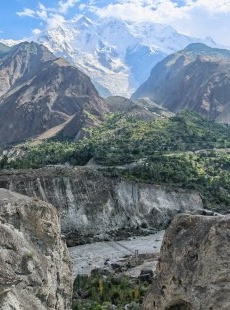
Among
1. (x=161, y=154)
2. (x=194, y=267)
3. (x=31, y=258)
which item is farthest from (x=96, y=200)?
(x=194, y=267)

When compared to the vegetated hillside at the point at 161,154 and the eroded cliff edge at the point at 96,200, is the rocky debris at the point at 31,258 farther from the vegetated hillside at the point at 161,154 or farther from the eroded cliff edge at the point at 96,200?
the vegetated hillside at the point at 161,154

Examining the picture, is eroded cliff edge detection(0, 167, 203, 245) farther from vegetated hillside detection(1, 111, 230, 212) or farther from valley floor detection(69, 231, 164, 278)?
vegetated hillside detection(1, 111, 230, 212)

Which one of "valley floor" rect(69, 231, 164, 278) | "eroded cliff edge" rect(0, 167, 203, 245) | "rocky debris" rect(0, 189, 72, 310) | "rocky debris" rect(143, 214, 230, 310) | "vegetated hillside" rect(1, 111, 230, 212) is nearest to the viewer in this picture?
"rocky debris" rect(143, 214, 230, 310)

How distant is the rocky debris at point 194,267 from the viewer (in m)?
15.3

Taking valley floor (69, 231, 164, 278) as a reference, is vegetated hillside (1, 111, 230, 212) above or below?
above

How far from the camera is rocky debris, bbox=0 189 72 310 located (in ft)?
51.0

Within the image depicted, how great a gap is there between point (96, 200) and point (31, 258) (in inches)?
2421

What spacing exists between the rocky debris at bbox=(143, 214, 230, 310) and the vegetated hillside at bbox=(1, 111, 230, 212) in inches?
2701

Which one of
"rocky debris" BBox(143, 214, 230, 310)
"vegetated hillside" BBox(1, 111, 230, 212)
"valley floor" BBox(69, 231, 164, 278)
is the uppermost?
"vegetated hillside" BBox(1, 111, 230, 212)

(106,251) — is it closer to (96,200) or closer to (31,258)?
(96,200)

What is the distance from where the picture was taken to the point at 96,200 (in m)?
78.2

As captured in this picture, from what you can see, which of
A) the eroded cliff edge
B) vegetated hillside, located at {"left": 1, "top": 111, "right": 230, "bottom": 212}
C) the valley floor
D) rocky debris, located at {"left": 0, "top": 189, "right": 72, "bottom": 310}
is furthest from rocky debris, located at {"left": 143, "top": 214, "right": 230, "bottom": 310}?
vegetated hillside, located at {"left": 1, "top": 111, "right": 230, "bottom": 212}

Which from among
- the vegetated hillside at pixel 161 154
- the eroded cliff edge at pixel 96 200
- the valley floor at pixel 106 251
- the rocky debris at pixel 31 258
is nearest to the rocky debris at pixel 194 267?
the rocky debris at pixel 31 258

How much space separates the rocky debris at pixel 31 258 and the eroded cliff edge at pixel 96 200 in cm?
5181
